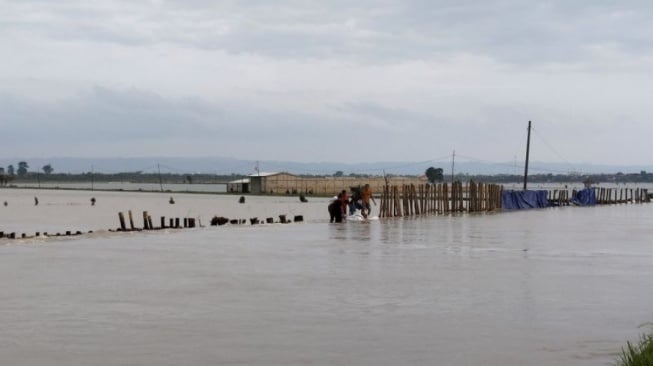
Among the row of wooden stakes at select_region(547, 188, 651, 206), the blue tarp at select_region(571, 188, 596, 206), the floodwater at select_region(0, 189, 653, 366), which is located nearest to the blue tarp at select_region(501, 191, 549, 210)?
the row of wooden stakes at select_region(547, 188, 651, 206)

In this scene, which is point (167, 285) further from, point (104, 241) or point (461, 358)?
point (104, 241)

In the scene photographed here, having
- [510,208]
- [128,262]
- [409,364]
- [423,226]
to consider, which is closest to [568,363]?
[409,364]

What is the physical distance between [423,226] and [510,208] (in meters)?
17.0

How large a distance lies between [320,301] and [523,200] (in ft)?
119

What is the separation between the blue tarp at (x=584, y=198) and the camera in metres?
56.6

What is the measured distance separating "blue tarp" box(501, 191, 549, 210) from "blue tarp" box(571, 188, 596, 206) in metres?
4.97

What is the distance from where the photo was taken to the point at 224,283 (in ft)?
48.2

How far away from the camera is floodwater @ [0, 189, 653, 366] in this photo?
375 inches

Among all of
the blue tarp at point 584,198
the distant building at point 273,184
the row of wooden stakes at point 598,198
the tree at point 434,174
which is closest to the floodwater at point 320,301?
the row of wooden stakes at point 598,198

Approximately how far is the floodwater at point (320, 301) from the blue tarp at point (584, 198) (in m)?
33.8

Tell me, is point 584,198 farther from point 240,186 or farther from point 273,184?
point 240,186

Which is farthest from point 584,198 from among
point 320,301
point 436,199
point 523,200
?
point 320,301

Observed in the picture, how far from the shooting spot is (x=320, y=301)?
1282 cm

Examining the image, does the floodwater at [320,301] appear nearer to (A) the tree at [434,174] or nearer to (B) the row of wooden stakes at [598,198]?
(B) the row of wooden stakes at [598,198]
